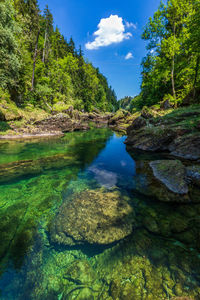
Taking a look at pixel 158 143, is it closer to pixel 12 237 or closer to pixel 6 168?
pixel 12 237

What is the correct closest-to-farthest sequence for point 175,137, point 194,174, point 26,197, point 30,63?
point 26,197
point 194,174
point 175,137
point 30,63

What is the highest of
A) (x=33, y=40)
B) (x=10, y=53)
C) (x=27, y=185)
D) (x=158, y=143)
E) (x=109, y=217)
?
(x=33, y=40)

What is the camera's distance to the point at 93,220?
3.53 m

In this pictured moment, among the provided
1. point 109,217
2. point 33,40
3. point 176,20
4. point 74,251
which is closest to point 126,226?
point 109,217

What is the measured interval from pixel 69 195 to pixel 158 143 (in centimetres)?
948

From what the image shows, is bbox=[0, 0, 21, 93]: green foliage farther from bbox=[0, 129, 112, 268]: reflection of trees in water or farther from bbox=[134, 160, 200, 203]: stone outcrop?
bbox=[134, 160, 200, 203]: stone outcrop

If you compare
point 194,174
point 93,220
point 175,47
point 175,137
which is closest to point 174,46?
point 175,47

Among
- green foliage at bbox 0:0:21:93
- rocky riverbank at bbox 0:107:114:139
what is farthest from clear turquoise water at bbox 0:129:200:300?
green foliage at bbox 0:0:21:93

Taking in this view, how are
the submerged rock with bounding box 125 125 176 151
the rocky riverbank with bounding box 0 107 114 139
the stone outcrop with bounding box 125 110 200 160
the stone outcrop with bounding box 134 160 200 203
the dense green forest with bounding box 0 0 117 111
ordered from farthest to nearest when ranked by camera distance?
the rocky riverbank with bounding box 0 107 114 139 → the dense green forest with bounding box 0 0 117 111 → the submerged rock with bounding box 125 125 176 151 → the stone outcrop with bounding box 125 110 200 160 → the stone outcrop with bounding box 134 160 200 203

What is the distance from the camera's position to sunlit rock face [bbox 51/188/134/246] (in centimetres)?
308

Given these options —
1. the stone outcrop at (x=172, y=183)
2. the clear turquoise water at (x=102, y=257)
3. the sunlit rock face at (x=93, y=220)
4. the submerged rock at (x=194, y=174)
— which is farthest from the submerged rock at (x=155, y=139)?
the sunlit rock face at (x=93, y=220)

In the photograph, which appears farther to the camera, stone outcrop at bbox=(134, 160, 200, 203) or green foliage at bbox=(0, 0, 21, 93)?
green foliage at bbox=(0, 0, 21, 93)

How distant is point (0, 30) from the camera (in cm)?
1403

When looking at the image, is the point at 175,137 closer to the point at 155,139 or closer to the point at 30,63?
the point at 155,139
